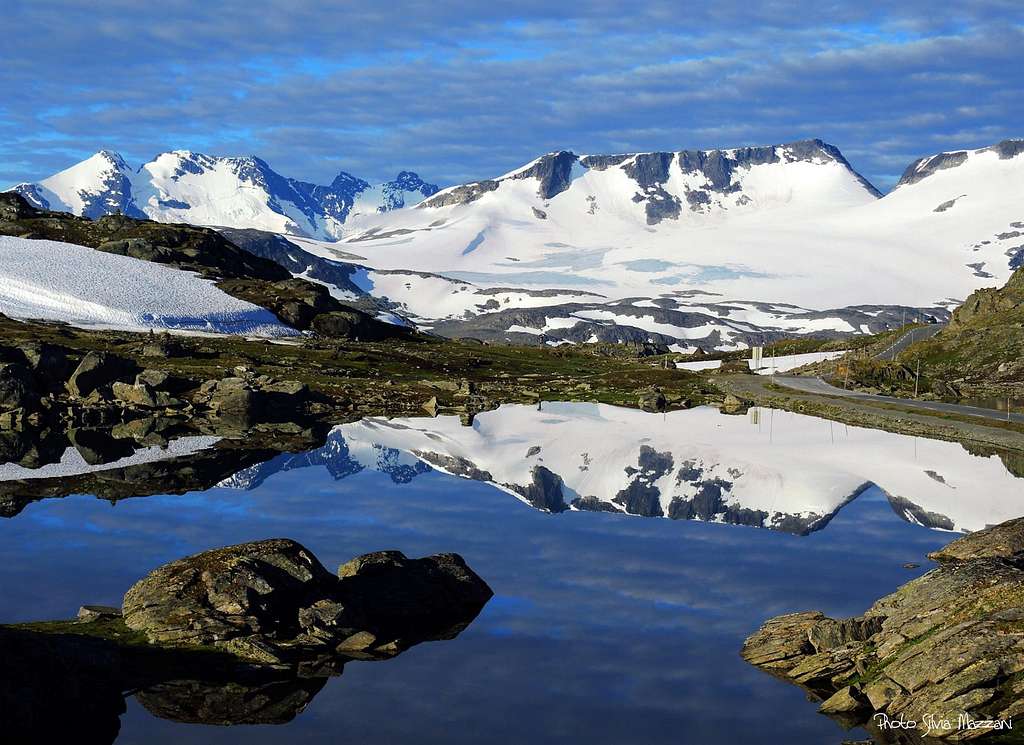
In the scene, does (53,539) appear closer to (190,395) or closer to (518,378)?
(190,395)

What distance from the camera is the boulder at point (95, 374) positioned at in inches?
4053

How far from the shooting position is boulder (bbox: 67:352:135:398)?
10294cm

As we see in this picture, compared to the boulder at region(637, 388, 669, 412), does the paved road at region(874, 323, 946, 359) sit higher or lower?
higher

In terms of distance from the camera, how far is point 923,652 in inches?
1162

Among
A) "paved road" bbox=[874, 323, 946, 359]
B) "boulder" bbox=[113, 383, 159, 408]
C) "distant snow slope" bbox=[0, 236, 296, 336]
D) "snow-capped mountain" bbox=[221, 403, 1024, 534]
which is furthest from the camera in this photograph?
"paved road" bbox=[874, 323, 946, 359]

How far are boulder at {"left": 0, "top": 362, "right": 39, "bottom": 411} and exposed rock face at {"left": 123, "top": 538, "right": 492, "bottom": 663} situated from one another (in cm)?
6758

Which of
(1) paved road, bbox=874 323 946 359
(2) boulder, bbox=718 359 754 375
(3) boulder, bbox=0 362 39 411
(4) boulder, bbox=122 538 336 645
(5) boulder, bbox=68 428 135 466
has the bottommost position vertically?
(5) boulder, bbox=68 428 135 466

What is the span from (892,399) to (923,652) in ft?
312

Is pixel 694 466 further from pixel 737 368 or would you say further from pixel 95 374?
pixel 737 368

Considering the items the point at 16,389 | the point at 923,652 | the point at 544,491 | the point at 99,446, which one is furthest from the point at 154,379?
the point at 923,652

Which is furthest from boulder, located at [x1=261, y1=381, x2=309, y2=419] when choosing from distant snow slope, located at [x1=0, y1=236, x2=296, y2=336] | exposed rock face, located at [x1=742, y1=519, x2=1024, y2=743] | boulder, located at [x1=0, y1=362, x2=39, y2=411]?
exposed rock face, located at [x1=742, y1=519, x2=1024, y2=743]

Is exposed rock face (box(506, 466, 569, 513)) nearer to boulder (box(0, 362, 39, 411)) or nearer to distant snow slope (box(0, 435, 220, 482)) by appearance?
distant snow slope (box(0, 435, 220, 482))

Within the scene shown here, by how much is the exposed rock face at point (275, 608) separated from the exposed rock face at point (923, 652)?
36.8ft

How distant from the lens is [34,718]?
2648cm
